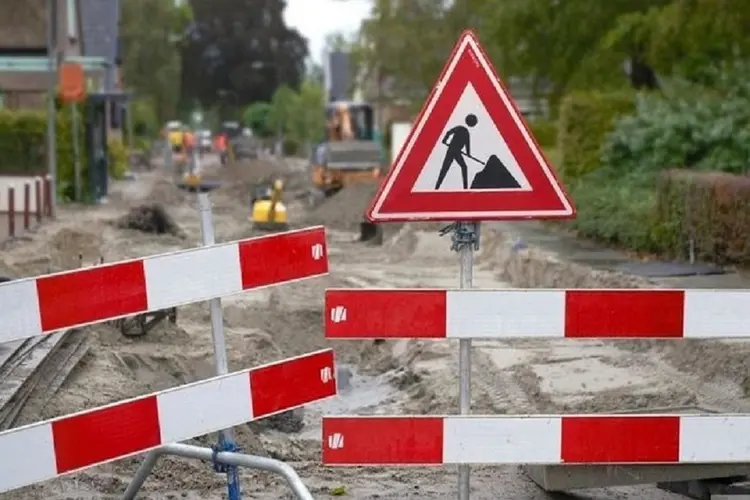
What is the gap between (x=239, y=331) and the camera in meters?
16.0

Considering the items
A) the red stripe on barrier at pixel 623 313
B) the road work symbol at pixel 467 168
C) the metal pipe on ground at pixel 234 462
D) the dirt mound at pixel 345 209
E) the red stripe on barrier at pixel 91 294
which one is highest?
the road work symbol at pixel 467 168

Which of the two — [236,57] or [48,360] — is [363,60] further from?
[236,57]

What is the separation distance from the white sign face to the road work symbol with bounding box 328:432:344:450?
109 centimetres

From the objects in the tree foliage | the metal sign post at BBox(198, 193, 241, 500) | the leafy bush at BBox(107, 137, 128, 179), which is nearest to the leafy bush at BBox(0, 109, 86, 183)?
the leafy bush at BBox(107, 137, 128, 179)

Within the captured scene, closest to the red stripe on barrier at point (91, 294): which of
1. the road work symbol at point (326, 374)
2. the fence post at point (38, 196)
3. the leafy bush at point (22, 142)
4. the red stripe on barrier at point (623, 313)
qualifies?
the road work symbol at point (326, 374)

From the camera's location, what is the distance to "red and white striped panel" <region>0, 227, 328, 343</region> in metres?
5.49

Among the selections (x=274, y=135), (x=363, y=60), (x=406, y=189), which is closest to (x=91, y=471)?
(x=406, y=189)

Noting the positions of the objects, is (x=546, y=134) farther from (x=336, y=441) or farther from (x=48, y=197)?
(x=336, y=441)

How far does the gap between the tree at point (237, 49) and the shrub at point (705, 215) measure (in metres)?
101

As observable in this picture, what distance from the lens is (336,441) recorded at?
248 inches

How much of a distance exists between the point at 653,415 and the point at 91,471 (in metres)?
3.23

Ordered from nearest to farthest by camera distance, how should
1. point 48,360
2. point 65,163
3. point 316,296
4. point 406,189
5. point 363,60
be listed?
1. point 406,189
2. point 48,360
3. point 316,296
4. point 65,163
5. point 363,60

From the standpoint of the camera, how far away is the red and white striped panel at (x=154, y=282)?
5492 mm

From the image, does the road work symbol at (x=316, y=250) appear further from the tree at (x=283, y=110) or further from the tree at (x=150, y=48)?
the tree at (x=283, y=110)
